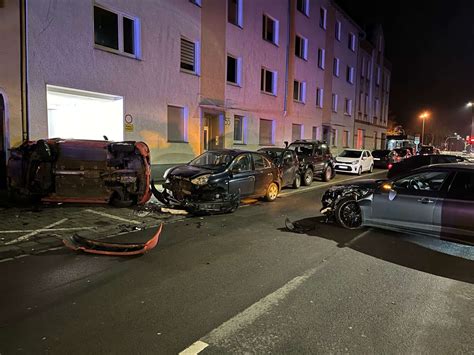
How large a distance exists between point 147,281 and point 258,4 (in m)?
19.0

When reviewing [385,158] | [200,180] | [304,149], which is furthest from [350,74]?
[200,180]

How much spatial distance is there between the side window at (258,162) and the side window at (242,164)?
29cm

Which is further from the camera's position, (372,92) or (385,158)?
(372,92)

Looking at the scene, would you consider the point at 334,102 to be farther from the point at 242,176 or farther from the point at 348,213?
the point at 348,213

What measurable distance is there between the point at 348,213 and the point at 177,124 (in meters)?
10.1

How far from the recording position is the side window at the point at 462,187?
20.2 feet

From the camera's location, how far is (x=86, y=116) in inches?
535

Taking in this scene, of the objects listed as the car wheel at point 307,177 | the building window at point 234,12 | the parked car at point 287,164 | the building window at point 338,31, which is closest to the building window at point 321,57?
the building window at point 338,31

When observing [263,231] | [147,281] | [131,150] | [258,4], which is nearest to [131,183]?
[131,150]

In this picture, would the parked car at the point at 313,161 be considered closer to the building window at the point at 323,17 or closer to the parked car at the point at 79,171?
the parked car at the point at 79,171

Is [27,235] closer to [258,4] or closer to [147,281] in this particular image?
[147,281]

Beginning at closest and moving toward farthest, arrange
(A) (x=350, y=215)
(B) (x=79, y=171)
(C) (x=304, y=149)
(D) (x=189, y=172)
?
(A) (x=350, y=215) → (B) (x=79, y=171) → (D) (x=189, y=172) → (C) (x=304, y=149)

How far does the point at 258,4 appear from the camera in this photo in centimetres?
2003

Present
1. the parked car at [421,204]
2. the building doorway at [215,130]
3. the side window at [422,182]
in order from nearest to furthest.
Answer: the parked car at [421,204] < the side window at [422,182] < the building doorway at [215,130]
